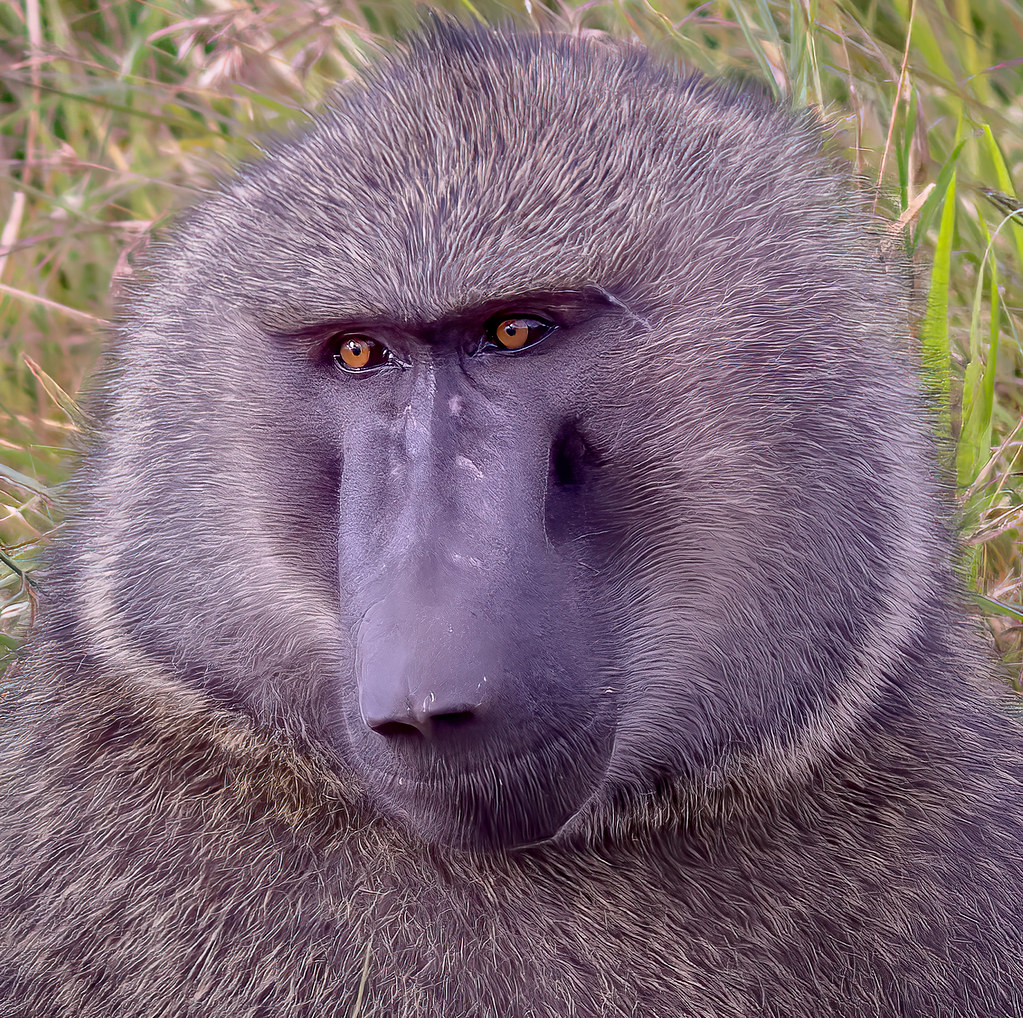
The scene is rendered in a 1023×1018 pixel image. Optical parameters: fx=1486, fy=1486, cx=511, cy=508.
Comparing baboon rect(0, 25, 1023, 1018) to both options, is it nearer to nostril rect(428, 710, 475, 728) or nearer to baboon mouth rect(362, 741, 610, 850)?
baboon mouth rect(362, 741, 610, 850)

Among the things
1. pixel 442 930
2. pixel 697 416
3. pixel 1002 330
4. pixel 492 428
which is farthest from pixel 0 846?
pixel 1002 330

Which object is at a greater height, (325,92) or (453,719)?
(325,92)

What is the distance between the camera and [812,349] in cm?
201

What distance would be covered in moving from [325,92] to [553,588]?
126 cm

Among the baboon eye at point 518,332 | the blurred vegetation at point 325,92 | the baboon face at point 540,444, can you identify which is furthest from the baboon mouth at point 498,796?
the blurred vegetation at point 325,92

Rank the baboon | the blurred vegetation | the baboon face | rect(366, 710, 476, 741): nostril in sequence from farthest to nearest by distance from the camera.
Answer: the blurred vegetation < the baboon < the baboon face < rect(366, 710, 476, 741): nostril

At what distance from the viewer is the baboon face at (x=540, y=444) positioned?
1.76 m

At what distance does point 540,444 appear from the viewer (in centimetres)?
182

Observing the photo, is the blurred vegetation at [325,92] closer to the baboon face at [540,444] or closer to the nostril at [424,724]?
the baboon face at [540,444]

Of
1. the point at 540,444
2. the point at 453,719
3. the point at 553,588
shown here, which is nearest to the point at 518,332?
the point at 540,444

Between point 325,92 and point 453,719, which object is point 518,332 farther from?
point 325,92

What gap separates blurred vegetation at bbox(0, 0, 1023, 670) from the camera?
Result: 3.02m

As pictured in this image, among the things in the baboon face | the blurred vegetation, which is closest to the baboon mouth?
the baboon face

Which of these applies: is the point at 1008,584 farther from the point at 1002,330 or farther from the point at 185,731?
the point at 185,731
